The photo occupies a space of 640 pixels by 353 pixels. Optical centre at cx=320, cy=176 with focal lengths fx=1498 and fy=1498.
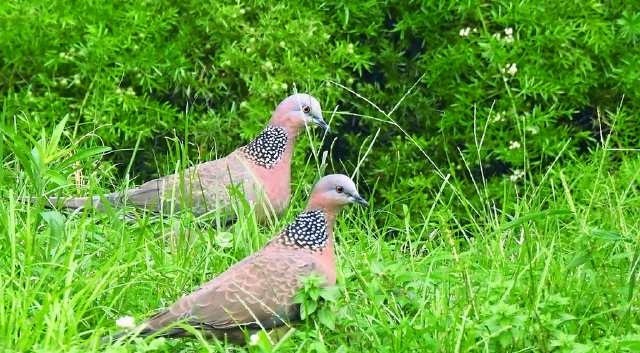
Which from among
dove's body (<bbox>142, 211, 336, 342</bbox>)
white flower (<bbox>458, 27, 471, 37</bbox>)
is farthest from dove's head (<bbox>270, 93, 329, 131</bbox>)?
dove's body (<bbox>142, 211, 336, 342</bbox>)

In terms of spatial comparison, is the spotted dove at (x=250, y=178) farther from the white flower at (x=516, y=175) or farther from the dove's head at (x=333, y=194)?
the white flower at (x=516, y=175)

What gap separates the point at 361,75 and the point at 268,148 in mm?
1640

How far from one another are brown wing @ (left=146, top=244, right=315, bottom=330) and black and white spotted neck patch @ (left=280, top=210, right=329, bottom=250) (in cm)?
9

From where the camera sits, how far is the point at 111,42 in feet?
25.7

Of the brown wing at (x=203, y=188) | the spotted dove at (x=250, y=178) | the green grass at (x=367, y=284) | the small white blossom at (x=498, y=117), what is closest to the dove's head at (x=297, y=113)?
the spotted dove at (x=250, y=178)

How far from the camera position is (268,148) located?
6.57 meters

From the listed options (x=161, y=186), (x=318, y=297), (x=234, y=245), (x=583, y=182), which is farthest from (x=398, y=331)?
(x=583, y=182)

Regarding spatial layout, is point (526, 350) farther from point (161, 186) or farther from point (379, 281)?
point (161, 186)

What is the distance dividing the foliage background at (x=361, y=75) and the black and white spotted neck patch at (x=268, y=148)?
101 cm

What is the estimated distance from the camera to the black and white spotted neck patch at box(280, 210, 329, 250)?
4938mm

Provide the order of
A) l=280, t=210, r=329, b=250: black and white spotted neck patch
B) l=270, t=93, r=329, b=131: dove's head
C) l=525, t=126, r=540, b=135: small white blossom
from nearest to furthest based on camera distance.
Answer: l=280, t=210, r=329, b=250: black and white spotted neck patch, l=270, t=93, r=329, b=131: dove's head, l=525, t=126, r=540, b=135: small white blossom

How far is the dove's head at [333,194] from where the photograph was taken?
512 centimetres

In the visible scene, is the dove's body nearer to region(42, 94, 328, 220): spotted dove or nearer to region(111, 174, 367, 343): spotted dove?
region(111, 174, 367, 343): spotted dove

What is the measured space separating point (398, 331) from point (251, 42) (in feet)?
11.8
